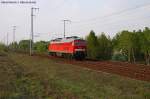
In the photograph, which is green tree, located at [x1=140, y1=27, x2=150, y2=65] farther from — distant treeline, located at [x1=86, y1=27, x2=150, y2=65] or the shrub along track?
the shrub along track

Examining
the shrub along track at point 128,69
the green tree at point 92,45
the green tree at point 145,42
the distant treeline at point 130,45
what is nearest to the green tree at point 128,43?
the distant treeline at point 130,45

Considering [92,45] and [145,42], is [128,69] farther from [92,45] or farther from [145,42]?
[145,42]

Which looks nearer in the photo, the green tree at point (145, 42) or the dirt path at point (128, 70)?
the dirt path at point (128, 70)

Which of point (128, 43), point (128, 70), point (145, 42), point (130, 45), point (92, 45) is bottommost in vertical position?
point (128, 70)

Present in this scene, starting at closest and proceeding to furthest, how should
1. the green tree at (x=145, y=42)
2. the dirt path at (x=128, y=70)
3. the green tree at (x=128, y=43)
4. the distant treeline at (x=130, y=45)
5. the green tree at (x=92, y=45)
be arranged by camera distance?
1. the dirt path at (x=128, y=70)
2. the green tree at (x=92, y=45)
3. the distant treeline at (x=130, y=45)
4. the green tree at (x=145, y=42)
5. the green tree at (x=128, y=43)

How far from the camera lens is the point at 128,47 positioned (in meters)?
76.9

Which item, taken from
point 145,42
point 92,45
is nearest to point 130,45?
point 145,42

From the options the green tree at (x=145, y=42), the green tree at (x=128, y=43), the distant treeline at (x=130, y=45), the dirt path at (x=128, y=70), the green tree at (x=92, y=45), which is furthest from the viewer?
the green tree at (x=128, y=43)

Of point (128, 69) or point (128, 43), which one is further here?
point (128, 43)

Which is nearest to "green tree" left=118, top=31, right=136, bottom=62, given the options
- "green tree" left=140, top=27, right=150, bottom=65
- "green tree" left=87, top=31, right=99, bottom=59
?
"green tree" left=140, top=27, right=150, bottom=65

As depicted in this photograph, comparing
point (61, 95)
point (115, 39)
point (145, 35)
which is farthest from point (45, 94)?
point (115, 39)

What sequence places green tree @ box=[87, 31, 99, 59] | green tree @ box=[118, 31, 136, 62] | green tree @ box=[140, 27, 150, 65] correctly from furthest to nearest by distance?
green tree @ box=[118, 31, 136, 62] → green tree @ box=[140, 27, 150, 65] → green tree @ box=[87, 31, 99, 59]

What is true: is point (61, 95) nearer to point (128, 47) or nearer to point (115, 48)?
point (128, 47)

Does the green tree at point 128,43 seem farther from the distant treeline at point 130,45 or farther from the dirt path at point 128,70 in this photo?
the dirt path at point 128,70
